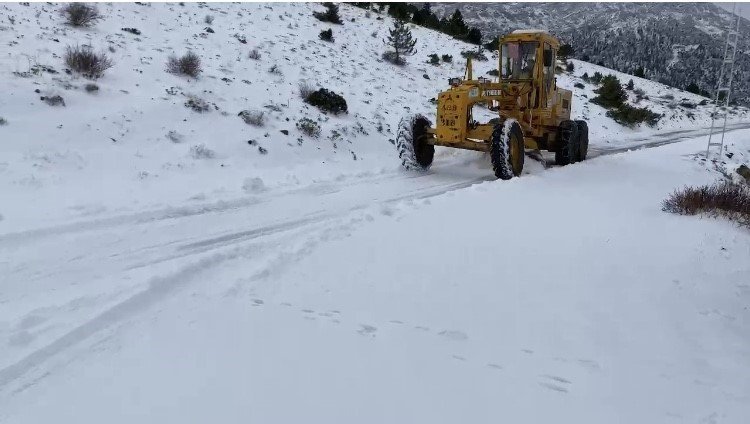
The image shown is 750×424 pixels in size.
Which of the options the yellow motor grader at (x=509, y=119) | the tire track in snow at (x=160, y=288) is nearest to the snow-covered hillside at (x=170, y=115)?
the yellow motor grader at (x=509, y=119)

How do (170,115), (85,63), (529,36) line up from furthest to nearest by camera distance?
(529,36) < (85,63) < (170,115)

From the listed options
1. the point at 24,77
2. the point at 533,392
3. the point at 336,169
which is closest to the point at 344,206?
the point at 336,169

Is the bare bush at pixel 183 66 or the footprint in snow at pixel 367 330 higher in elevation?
the bare bush at pixel 183 66

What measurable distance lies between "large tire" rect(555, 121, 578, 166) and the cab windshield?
6.02 feet

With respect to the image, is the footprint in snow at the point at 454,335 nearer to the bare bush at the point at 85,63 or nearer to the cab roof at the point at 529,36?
the cab roof at the point at 529,36

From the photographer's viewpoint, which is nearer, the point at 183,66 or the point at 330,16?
the point at 183,66

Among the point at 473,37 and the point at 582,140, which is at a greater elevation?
the point at 473,37

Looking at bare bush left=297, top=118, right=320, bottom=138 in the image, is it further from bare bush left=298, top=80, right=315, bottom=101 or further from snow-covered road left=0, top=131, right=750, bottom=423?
snow-covered road left=0, top=131, right=750, bottom=423

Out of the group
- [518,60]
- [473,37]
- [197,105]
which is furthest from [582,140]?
[473,37]

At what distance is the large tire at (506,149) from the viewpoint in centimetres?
946

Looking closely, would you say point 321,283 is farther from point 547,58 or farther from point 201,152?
point 547,58

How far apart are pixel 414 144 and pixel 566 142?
404cm

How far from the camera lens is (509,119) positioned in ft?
32.9

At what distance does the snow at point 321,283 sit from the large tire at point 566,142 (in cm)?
169
